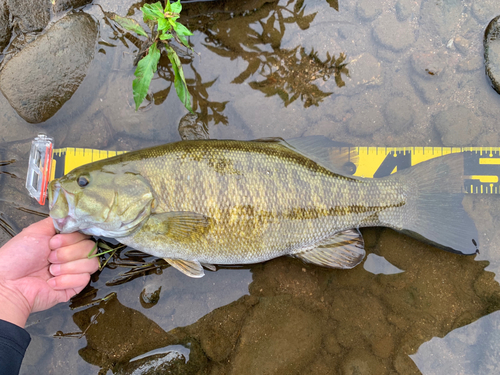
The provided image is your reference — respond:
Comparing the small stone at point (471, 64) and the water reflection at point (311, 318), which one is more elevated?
the small stone at point (471, 64)

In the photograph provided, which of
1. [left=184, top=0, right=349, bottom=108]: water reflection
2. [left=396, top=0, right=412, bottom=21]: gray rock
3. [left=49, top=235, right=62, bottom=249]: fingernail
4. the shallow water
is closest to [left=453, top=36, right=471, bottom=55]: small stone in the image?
the shallow water

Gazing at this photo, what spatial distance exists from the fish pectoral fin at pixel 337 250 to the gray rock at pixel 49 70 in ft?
9.66

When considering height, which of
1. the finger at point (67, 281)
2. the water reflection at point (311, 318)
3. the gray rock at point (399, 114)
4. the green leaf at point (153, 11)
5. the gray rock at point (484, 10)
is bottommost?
the water reflection at point (311, 318)

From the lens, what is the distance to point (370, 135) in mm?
3449

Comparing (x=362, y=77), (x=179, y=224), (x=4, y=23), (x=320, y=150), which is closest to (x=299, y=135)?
(x=320, y=150)

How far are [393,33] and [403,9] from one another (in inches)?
11.4

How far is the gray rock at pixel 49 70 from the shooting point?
3.24 meters

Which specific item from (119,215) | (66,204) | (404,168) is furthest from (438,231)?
(66,204)

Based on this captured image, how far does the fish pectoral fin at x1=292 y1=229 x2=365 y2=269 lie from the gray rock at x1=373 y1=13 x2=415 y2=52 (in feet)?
6.87

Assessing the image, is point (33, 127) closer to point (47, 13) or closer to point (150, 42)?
point (47, 13)

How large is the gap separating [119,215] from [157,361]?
1.57 meters

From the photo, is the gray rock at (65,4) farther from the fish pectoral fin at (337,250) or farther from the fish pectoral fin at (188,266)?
the fish pectoral fin at (337,250)

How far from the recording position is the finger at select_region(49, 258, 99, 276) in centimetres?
295

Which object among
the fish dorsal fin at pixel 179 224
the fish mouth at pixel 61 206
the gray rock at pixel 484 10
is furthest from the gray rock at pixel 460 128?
the fish mouth at pixel 61 206
